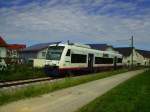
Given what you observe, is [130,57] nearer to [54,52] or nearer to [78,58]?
[78,58]

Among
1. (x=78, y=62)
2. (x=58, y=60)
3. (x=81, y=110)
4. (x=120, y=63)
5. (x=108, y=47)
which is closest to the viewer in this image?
(x=81, y=110)

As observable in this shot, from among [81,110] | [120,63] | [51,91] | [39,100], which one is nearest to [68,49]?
[51,91]

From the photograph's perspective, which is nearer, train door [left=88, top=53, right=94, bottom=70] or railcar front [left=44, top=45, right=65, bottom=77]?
railcar front [left=44, top=45, right=65, bottom=77]

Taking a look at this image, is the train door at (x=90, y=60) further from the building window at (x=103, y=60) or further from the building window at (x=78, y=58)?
the building window at (x=103, y=60)

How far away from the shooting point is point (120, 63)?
58.2 metres

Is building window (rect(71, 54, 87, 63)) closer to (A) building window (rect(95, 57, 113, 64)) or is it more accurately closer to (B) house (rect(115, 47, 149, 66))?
(A) building window (rect(95, 57, 113, 64))

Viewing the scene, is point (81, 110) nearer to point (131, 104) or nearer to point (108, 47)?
point (131, 104)

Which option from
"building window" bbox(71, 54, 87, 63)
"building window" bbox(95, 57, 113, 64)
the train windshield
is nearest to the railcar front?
the train windshield

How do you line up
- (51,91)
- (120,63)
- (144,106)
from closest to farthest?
(144,106)
(51,91)
(120,63)

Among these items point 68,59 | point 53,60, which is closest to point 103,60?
point 68,59

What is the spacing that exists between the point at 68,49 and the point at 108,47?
67918 millimetres

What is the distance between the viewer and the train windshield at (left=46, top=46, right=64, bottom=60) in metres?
31.0

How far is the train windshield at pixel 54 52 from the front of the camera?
31.0 metres

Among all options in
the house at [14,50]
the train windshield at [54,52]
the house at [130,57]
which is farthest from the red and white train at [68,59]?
the house at [130,57]
